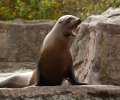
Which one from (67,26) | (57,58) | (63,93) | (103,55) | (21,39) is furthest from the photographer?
(21,39)

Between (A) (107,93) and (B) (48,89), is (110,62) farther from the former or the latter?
(B) (48,89)

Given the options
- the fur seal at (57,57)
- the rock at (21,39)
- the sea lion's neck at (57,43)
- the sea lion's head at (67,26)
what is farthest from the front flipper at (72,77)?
the rock at (21,39)

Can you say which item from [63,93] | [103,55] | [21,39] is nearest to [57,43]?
[63,93]

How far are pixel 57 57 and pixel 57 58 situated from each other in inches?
0.5

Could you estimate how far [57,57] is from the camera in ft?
21.3

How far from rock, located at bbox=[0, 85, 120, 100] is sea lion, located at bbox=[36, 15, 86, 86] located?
35cm

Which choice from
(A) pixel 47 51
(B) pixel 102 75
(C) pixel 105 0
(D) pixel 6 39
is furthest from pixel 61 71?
(C) pixel 105 0

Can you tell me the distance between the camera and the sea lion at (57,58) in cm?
651

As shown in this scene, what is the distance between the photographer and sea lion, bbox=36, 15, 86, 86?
6508 mm

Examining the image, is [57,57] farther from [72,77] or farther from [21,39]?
[21,39]

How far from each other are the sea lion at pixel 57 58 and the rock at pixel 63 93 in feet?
1.15

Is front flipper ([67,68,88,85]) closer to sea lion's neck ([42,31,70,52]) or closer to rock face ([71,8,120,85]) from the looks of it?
sea lion's neck ([42,31,70,52])

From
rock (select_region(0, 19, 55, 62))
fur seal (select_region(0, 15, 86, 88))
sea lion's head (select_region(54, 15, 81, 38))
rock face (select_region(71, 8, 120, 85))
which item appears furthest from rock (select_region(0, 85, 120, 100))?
rock (select_region(0, 19, 55, 62))

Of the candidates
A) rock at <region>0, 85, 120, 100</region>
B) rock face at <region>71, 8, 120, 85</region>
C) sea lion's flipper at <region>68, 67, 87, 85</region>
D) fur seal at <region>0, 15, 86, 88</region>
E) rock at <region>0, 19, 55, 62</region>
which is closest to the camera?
rock at <region>0, 85, 120, 100</region>
